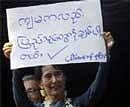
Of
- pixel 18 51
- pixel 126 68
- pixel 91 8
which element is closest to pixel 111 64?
pixel 126 68

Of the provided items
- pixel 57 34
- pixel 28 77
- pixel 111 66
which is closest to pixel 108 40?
pixel 111 66

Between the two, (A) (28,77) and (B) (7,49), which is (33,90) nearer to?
(A) (28,77)

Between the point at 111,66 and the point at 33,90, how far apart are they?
0.46 meters

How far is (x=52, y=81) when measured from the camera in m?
2.90

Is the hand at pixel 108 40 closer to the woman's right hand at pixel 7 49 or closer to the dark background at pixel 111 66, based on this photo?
the dark background at pixel 111 66

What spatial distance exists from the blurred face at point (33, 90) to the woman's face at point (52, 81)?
44mm

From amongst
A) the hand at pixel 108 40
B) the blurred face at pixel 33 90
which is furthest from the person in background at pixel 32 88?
the hand at pixel 108 40

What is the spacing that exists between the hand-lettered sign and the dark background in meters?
0.06

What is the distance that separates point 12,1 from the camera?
2998mm

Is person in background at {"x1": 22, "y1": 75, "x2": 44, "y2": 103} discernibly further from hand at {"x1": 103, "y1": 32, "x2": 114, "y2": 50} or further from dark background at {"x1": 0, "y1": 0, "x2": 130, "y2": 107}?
hand at {"x1": 103, "y1": 32, "x2": 114, "y2": 50}

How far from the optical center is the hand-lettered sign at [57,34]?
9.48 ft

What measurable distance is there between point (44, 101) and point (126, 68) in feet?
1.63

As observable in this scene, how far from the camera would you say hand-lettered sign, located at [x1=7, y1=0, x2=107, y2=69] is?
289 centimetres

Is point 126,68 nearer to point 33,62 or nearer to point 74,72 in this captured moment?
point 74,72
